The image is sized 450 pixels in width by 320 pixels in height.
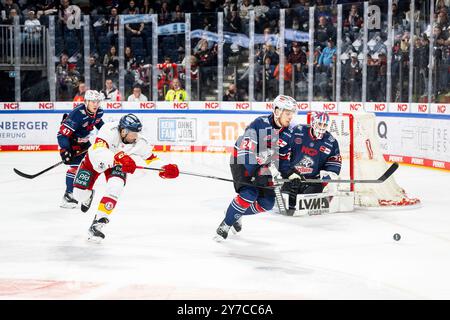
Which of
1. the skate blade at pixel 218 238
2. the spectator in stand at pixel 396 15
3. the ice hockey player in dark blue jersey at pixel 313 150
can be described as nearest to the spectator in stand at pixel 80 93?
the spectator in stand at pixel 396 15

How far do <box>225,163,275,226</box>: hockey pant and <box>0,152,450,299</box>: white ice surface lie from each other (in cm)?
26

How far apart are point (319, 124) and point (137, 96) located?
799cm

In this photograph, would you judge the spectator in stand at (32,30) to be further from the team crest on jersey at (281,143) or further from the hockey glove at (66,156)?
the team crest on jersey at (281,143)

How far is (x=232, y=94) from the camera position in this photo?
15.1 m

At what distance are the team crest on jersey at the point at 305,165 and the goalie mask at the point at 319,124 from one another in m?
0.25

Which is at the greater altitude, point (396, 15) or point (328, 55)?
point (396, 15)

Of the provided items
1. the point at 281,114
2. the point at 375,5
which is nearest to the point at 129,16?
the point at 375,5

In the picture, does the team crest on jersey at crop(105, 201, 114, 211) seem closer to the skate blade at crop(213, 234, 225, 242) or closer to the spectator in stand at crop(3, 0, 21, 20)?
the skate blade at crop(213, 234, 225, 242)

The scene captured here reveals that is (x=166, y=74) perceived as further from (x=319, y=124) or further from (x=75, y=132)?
(x=319, y=124)

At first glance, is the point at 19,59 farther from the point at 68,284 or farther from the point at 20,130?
the point at 68,284

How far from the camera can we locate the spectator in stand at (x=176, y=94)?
49.7ft

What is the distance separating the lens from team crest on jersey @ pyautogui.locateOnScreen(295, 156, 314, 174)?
7816 mm

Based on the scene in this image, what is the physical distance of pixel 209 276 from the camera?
537 centimetres
